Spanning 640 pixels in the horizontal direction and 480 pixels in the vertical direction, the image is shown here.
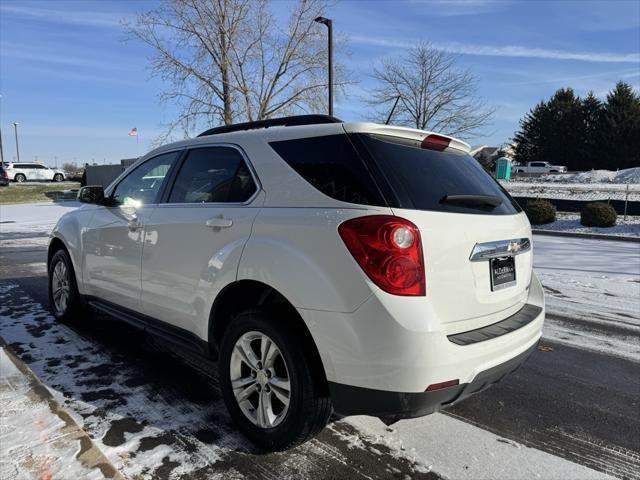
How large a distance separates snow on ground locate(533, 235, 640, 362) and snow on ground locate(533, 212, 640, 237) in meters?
1.85

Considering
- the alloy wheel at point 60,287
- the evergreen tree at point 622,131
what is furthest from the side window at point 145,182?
the evergreen tree at point 622,131

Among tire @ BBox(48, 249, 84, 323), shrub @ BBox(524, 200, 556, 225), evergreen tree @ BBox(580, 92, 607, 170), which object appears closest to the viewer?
tire @ BBox(48, 249, 84, 323)

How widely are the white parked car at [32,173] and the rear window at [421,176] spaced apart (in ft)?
154

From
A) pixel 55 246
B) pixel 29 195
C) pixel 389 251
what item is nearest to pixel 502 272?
pixel 389 251

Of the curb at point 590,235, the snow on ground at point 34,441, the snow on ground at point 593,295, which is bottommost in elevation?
the snow on ground at point 593,295

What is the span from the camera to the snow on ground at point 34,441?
2.49m

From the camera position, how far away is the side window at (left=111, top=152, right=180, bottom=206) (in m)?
3.78

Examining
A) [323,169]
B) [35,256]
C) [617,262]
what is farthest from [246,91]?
[323,169]

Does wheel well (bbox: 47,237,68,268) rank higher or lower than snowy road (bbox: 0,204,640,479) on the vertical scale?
higher

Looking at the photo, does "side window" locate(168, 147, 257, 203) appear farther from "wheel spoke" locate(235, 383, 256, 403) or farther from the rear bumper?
the rear bumper

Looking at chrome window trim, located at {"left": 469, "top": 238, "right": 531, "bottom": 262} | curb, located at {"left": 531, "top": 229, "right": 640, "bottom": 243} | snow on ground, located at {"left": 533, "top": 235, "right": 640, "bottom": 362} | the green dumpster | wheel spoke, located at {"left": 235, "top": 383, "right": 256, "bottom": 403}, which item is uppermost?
the green dumpster

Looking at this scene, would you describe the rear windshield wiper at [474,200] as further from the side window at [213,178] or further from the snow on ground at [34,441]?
the snow on ground at [34,441]

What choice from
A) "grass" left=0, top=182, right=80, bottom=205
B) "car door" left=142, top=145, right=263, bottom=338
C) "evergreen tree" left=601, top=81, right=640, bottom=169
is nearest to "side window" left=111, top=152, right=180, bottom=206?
"car door" left=142, top=145, right=263, bottom=338

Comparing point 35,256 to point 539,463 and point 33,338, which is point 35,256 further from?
point 539,463
